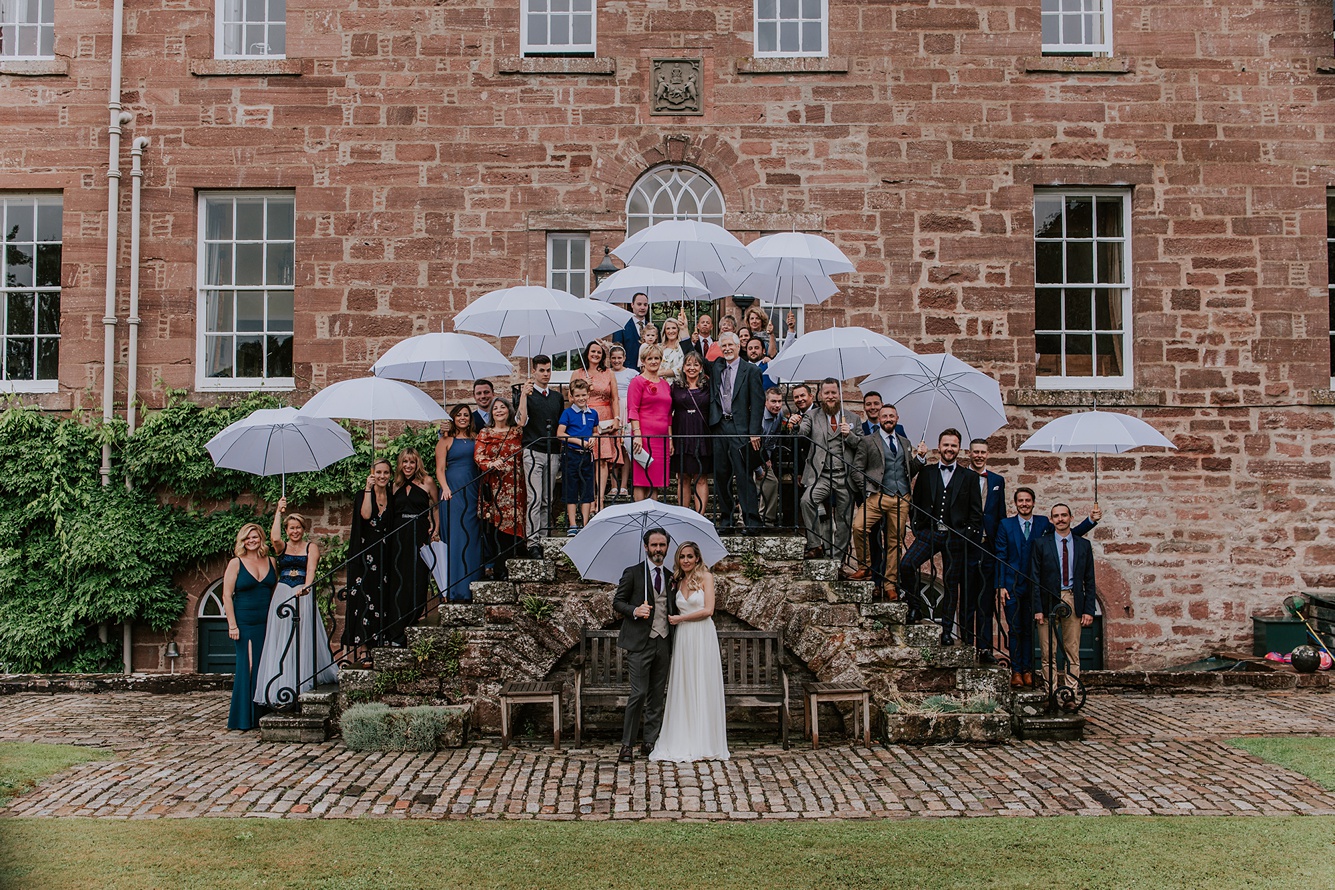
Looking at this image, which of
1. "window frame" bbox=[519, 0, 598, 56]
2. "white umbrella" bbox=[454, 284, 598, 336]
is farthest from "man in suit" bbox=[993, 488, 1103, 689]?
"window frame" bbox=[519, 0, 598, 56]

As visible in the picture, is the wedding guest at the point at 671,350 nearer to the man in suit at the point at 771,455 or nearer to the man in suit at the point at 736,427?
the man in suit at the point at 736,427

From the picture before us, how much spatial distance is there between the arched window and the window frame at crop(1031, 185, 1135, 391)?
368 cm

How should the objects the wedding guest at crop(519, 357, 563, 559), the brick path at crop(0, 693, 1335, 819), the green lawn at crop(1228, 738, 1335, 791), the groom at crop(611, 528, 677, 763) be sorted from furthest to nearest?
the wedding guest at crop(519, 357, 563, 559) < the groom at crop(611, 528, 677, 763) < the green lawn at crop(1228, 738, 1335, 791) < the brick path at crop(0, 693, 1335, 819)

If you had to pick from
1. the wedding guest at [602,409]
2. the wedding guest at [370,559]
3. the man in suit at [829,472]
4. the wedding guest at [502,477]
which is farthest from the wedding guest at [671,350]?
Answer: the wedding guest at [370,559]

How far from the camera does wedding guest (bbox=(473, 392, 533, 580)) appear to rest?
1079cm

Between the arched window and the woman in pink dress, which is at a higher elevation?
the arched window

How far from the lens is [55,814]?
7.91m

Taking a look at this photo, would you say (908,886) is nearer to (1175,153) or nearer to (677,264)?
(677,264)

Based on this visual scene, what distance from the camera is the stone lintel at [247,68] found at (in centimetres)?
1433

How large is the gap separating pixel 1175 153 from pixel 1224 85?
0.99 meters

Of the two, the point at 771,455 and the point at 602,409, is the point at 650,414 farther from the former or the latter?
the point at 771,455

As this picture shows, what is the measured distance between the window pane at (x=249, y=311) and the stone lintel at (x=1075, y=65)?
9.15 m

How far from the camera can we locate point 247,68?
14.3 meters

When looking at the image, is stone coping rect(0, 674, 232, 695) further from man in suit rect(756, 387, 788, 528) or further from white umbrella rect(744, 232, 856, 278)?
white umbrella rect(744, 232, 856, 278)
